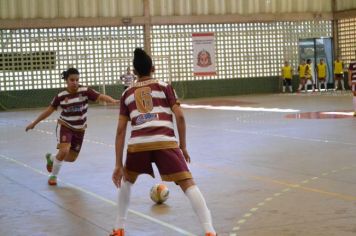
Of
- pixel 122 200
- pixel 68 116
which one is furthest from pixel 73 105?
pixel 122 200

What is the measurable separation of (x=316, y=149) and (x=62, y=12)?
22.9 meters

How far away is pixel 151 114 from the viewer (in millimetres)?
6090

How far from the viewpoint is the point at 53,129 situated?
19.8m

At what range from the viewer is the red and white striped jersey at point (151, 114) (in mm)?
6074

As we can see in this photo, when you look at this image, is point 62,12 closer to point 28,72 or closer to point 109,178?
point 28,72

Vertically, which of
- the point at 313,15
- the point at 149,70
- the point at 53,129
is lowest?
the point at 53,129

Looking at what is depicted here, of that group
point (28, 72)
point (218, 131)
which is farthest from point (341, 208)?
point (28, 72)

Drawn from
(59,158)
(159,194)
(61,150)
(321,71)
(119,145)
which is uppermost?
(321,71)

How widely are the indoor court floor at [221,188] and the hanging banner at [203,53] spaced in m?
19.2

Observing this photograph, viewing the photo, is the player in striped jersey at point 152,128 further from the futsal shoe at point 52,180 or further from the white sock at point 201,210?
→ the futsal shoe at point 52,180

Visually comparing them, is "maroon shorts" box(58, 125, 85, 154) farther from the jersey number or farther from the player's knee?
the player's knee

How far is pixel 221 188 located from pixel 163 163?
9.83 ft

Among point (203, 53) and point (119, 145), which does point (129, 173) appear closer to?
point (119, 145)

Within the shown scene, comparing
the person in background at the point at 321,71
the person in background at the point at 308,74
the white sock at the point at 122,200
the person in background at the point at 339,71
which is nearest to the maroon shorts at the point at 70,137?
the white sock at the point at 122,200
